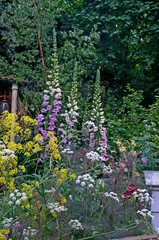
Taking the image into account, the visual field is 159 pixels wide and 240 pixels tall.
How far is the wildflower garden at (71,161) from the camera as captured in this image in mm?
1798

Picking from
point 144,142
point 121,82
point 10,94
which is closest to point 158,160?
point 144,142

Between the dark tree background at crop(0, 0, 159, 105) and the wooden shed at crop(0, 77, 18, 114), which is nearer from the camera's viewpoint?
the wooden shed at crop(0, 77, 18, 114)

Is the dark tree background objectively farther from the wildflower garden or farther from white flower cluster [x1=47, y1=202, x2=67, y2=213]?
white flower cluster [x1=47, y1=202, x2=67, y2=213]

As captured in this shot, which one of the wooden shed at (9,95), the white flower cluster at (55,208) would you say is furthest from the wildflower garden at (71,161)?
the wooden shed at (9,95)

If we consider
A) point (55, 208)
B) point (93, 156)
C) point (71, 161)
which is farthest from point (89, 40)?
point (55, 208)

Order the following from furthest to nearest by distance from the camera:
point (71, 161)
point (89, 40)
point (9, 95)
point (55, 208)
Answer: point (89, 40)
point (9, 95)
point (71, 161)
point (55, 208)

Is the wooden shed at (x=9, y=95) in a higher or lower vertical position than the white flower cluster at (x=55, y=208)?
higher

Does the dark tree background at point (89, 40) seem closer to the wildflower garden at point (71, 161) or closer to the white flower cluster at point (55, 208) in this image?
the wildflower garden at point (71, 161)

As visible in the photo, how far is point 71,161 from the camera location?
3221 mm

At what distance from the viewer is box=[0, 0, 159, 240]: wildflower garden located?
70.8 inches

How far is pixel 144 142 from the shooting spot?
4.41 metres

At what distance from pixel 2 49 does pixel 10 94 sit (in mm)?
2413

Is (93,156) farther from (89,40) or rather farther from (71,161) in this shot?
(89,40)

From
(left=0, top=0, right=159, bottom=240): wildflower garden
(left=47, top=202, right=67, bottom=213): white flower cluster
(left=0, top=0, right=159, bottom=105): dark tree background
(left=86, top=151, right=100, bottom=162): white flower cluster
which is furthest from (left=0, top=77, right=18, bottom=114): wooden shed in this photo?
(left=47, top=202, right=67, bottom=213): white flower cluster
